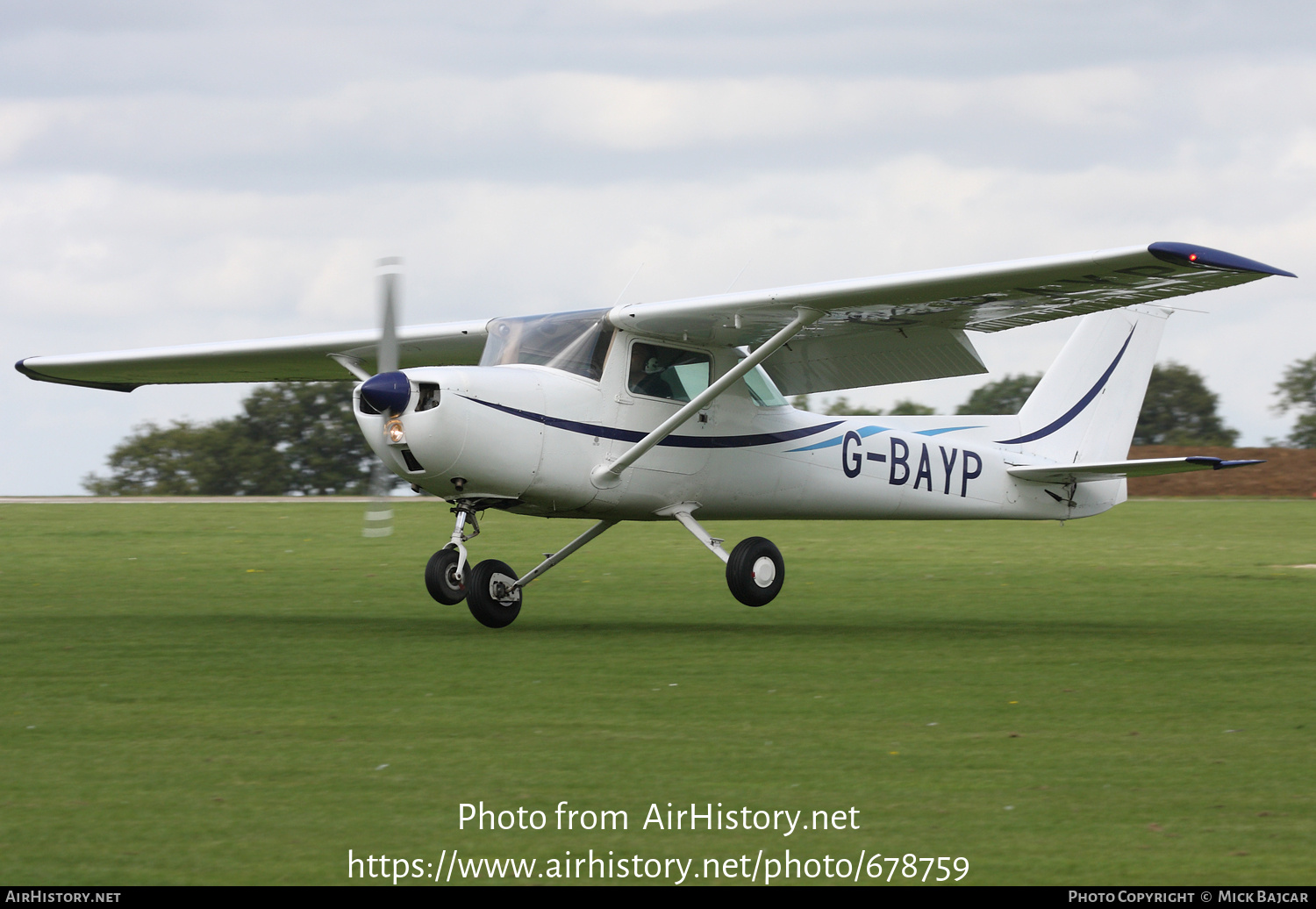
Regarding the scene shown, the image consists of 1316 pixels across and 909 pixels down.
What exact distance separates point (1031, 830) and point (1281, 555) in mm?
18293

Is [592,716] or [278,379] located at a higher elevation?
[278,379]

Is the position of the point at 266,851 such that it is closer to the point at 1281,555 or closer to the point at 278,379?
the point at 278,379

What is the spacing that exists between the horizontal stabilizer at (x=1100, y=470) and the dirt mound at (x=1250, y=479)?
35950 millimetres

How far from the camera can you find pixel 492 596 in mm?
12109

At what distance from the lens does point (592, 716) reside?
25.4 ft

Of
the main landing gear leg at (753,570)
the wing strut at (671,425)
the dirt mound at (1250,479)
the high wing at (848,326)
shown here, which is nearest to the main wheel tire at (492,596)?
the wing strut at (671,425)

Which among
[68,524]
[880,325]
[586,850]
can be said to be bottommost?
[68,524]

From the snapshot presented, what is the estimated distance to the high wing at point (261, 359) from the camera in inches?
587

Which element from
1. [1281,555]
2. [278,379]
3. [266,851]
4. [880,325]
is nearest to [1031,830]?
[266,851]

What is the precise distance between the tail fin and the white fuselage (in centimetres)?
48

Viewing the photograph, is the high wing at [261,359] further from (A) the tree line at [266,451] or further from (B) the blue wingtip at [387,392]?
(A) the tree line at [266,451]

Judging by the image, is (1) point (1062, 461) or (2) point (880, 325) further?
(1) point (1062, 461)

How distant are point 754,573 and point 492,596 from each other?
2.35 metres

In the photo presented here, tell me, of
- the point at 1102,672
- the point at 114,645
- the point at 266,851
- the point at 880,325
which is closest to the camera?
the point at 266,851
